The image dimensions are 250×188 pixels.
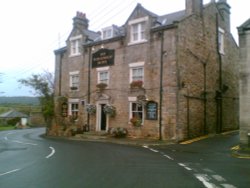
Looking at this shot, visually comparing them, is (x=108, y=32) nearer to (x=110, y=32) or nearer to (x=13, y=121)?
(x=110, y=32)

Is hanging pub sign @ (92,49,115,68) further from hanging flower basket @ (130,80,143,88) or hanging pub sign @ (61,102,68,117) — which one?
hanging pub sign @ (61,102,68,117)

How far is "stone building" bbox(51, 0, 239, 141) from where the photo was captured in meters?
23.0

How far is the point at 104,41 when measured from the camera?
2789cm

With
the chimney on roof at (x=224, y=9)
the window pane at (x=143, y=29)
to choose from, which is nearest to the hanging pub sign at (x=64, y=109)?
the window pane at (x=143, y=29)

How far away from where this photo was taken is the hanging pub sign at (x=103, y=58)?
2716 centimetres

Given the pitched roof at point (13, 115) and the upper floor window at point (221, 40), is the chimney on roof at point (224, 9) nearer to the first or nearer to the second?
the upper floor window at point (221, 40)

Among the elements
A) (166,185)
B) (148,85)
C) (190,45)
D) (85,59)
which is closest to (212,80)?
(190,45)

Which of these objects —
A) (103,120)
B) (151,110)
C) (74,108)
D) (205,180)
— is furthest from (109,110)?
(205,180)

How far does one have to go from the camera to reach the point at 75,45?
31.6m

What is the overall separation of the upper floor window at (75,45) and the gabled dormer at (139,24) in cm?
662

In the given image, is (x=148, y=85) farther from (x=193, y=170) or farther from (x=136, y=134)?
(x=193, y=170)

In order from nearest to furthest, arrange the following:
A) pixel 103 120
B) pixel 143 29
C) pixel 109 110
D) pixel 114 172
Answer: pixel 114 172, pixel 143 29, pixel 109 110, pixel 103 120

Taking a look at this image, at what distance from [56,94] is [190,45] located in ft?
50.0

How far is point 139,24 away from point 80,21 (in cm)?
951
